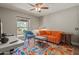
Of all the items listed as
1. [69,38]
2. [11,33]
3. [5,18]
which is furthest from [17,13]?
[69,38]

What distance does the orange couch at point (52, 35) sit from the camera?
1.42 m

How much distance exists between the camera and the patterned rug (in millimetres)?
1402

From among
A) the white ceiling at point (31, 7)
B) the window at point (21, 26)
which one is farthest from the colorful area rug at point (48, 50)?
the white ceiling at point (31, 7)

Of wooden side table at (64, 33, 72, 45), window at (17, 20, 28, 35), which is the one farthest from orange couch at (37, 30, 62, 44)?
window at (17, 20, 28, 35)

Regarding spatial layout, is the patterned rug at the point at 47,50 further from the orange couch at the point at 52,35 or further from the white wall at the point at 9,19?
the white wall at the point at 9,19

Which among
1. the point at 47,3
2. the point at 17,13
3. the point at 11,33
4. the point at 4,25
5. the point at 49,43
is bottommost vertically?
the point at 49,43

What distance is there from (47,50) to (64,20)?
1.59ft

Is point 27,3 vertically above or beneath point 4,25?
above

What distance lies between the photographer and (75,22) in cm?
139

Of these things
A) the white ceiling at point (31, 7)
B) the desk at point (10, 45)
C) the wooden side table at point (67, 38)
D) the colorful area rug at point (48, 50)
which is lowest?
the colorful area rug at point (48, 50)

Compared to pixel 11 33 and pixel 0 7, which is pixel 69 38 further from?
pixel 0 7

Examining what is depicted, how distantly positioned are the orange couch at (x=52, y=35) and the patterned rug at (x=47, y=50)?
0.07 metres

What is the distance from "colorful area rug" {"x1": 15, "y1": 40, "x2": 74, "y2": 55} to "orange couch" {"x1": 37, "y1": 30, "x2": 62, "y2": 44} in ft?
0.23

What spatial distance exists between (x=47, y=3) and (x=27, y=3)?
0.27m
